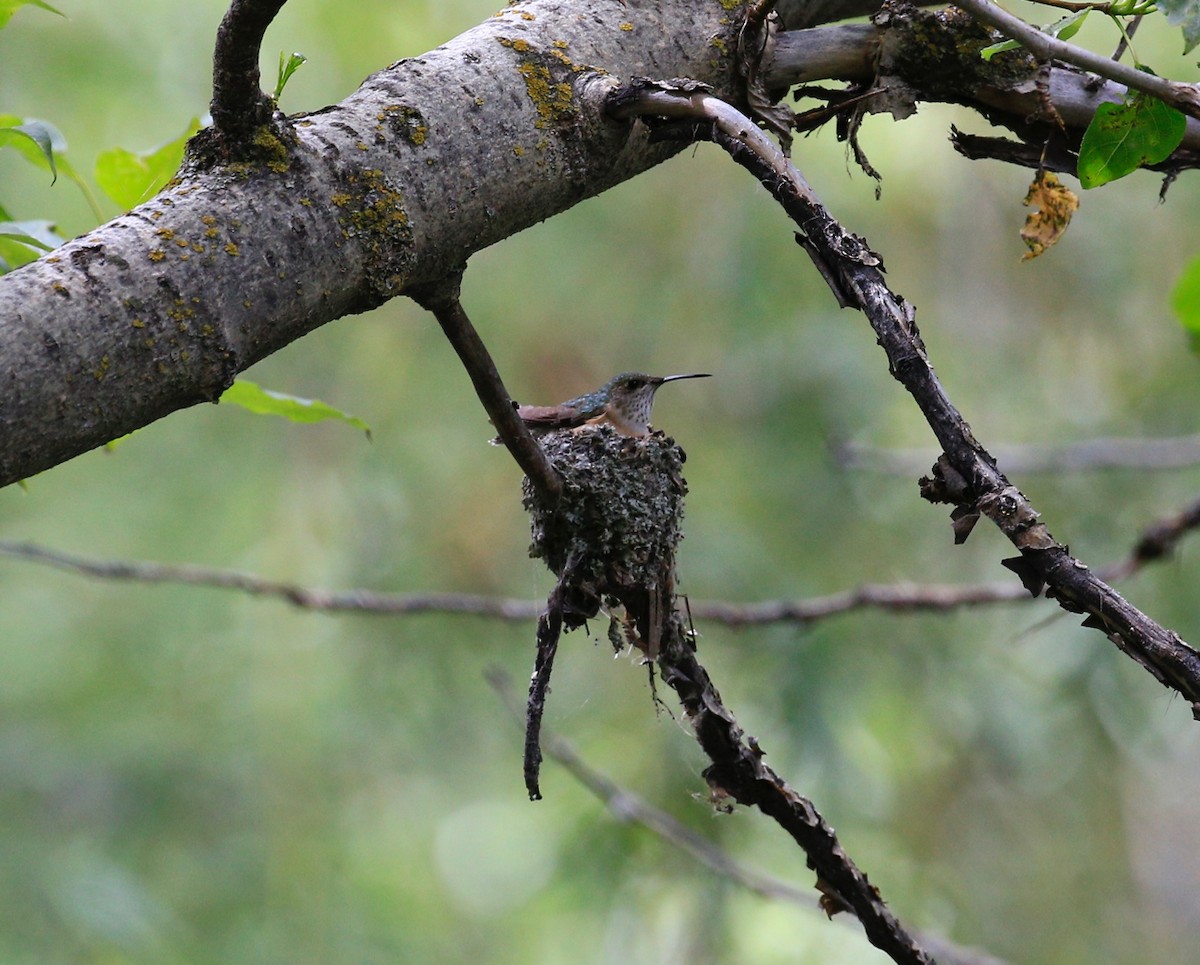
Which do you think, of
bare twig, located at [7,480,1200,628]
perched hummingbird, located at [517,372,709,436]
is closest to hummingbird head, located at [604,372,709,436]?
perched hummingbird, located at [517,372,709,436]

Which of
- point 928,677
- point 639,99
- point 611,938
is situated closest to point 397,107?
point 639,99

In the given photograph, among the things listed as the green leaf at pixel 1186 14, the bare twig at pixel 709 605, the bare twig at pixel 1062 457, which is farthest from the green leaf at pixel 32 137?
the bare twig at pixel 1062 457

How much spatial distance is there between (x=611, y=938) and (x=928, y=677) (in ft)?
7.59

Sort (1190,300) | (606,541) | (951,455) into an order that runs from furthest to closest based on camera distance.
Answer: (1190,300)
(606,541)
(951,455)

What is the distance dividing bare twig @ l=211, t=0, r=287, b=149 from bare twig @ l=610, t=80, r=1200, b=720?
1.94ft

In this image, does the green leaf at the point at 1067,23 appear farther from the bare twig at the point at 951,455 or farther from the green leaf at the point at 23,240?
the green leaf at the point at 23,240

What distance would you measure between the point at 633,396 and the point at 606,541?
1807 mm

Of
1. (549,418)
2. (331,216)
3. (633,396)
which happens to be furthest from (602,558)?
(633,396)

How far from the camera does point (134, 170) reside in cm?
194

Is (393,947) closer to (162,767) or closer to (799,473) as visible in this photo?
(162,767)

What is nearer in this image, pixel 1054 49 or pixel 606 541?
pixel 1054 49

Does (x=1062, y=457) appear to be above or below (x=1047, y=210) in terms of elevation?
below

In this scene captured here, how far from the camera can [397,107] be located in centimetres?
152

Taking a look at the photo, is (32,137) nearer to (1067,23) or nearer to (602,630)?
(1067,23)
